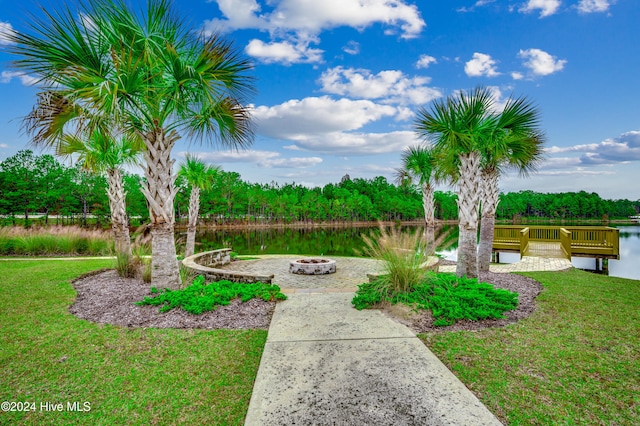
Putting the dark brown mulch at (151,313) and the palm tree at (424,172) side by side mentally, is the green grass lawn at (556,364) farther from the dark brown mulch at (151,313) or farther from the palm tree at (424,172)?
the palm tree at (424,172)

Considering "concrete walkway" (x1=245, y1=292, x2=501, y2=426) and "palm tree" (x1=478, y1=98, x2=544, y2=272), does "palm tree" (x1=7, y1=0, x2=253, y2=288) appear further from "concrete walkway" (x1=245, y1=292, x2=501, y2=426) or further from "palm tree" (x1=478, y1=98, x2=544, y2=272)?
"palm tree" (x1=478, y1=98, x2=544, y2=272)

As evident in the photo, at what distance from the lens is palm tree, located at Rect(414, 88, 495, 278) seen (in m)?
6.62

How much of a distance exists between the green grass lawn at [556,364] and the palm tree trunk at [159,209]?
480 centimetres

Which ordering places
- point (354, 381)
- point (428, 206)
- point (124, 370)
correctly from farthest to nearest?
1. point (428, 206)
2. point (124, 370)
3. point (354, 381)

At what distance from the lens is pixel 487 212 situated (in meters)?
8.88

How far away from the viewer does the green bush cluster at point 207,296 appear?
512 cm

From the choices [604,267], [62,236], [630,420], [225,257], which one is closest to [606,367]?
[630,420]

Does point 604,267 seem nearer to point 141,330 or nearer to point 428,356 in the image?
point 428,356

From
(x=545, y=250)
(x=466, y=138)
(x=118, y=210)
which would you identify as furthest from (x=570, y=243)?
(x=118, y=210)

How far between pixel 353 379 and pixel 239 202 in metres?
49.0

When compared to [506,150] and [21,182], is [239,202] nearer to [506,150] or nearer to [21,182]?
[21,182]

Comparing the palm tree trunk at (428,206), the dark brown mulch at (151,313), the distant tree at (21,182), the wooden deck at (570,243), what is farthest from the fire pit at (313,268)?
the distant tree at (21,182)

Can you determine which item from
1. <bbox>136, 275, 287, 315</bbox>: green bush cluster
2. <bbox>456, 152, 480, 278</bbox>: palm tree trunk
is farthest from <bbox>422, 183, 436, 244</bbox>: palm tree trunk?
<bbox>136, 275, 287, 315</bbox>: green bush cluster

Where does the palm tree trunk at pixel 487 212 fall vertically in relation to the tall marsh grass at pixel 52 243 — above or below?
above
